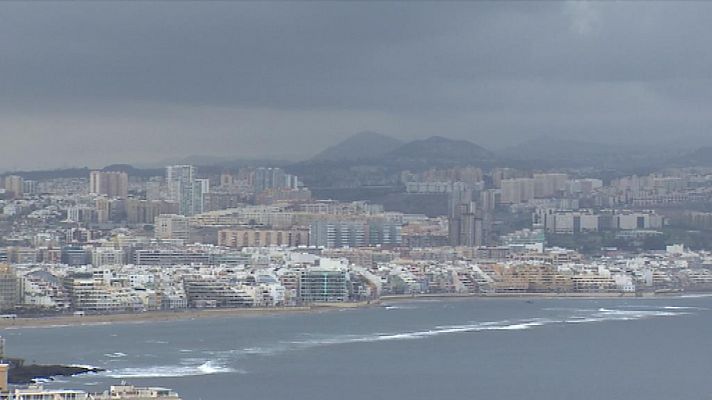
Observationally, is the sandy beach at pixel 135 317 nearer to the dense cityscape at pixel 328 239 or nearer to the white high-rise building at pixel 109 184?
the dense cityscape at pixel 328 239

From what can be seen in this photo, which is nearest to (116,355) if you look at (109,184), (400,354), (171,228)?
(400,354)

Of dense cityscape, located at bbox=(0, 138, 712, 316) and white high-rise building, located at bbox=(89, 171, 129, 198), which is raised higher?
white high-rise building, located at bbox=(89, 171, 129, 198)

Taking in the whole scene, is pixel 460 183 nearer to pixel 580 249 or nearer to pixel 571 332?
pixel 580 249

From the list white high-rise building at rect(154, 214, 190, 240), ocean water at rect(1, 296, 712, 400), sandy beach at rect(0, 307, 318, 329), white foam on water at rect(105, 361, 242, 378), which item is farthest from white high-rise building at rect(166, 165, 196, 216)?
white foam on water at rect(105, 361, 242, 378)

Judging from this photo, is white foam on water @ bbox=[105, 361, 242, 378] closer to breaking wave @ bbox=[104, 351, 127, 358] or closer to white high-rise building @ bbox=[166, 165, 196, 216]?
breaking wave @ bbox=[104, 351, 127, 358]

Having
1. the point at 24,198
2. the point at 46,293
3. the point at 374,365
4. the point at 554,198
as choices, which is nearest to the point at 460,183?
the point at 554,198

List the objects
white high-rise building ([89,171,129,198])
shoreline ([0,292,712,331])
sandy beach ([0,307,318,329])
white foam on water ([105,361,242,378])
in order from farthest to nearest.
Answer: white high-rise building ([89,171,129,198]), shoreline ([0,292,712,331]), sandy beach ([0,307,318,329]), white foam on water ([105,361,242,378])

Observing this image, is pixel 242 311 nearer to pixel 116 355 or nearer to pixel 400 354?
pixel 400 354
